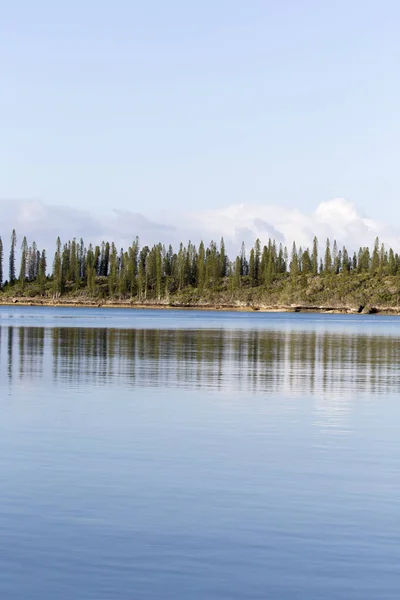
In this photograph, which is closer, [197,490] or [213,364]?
[197,490]

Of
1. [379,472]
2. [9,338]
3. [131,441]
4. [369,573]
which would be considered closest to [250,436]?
[131,441]

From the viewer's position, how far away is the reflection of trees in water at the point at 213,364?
44.7 meters

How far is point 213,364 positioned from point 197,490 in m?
36.0

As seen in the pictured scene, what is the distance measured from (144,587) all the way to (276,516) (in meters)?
4.82

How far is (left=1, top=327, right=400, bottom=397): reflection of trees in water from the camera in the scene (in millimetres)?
44656

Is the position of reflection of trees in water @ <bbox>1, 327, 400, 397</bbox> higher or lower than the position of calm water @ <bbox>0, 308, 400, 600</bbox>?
higher

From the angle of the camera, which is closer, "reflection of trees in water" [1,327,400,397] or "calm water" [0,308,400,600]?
"calm water" [0,308,400,600]

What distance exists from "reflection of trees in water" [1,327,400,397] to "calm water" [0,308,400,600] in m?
1.28

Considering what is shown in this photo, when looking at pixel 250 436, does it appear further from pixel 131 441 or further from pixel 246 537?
pixel 246 537

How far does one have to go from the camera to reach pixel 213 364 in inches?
2216

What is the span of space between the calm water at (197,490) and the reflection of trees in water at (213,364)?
50.5 inches

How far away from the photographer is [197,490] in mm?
20250

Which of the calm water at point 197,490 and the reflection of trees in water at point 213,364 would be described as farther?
the reflection of trees in water at point 213,364

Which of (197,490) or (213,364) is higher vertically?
(213,364)
